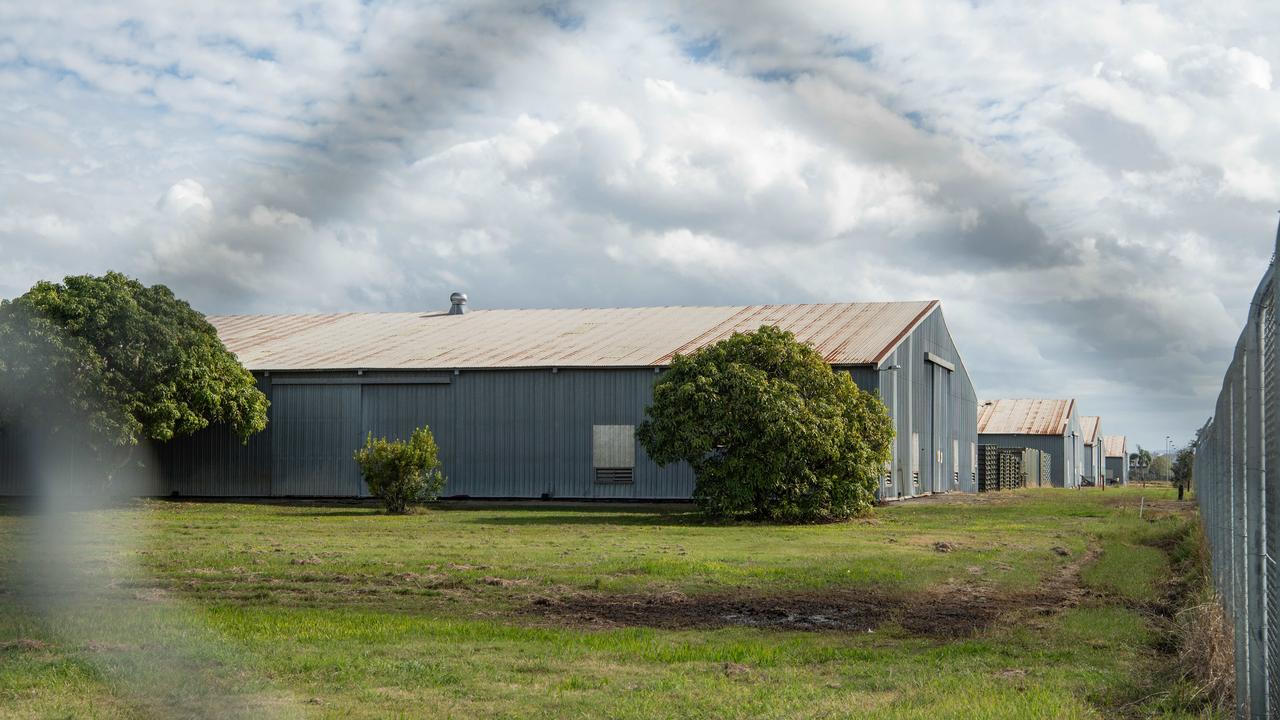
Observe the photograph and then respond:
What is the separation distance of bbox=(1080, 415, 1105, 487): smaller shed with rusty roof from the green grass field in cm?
7469

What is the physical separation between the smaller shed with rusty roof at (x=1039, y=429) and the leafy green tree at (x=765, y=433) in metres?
51.0

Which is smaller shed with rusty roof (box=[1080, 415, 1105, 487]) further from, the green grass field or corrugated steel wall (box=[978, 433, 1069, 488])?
the green grass field

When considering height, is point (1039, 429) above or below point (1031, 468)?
above

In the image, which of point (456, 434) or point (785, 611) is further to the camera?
point (456, 434)

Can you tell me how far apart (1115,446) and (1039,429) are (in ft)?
153

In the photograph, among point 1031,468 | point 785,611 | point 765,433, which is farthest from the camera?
point 1031,468

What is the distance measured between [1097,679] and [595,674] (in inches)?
153

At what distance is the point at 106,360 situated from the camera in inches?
1310

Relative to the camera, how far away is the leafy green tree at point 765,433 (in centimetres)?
2902

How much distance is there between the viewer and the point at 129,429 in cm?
3344

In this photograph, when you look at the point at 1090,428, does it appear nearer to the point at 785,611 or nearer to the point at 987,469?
the point at 987,469

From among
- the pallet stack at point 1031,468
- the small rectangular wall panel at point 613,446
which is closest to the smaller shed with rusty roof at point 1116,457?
the pallet stack at point 1031,468

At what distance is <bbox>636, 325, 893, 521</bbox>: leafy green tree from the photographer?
29.0 meters

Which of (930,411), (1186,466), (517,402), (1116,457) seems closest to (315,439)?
(517,402)
